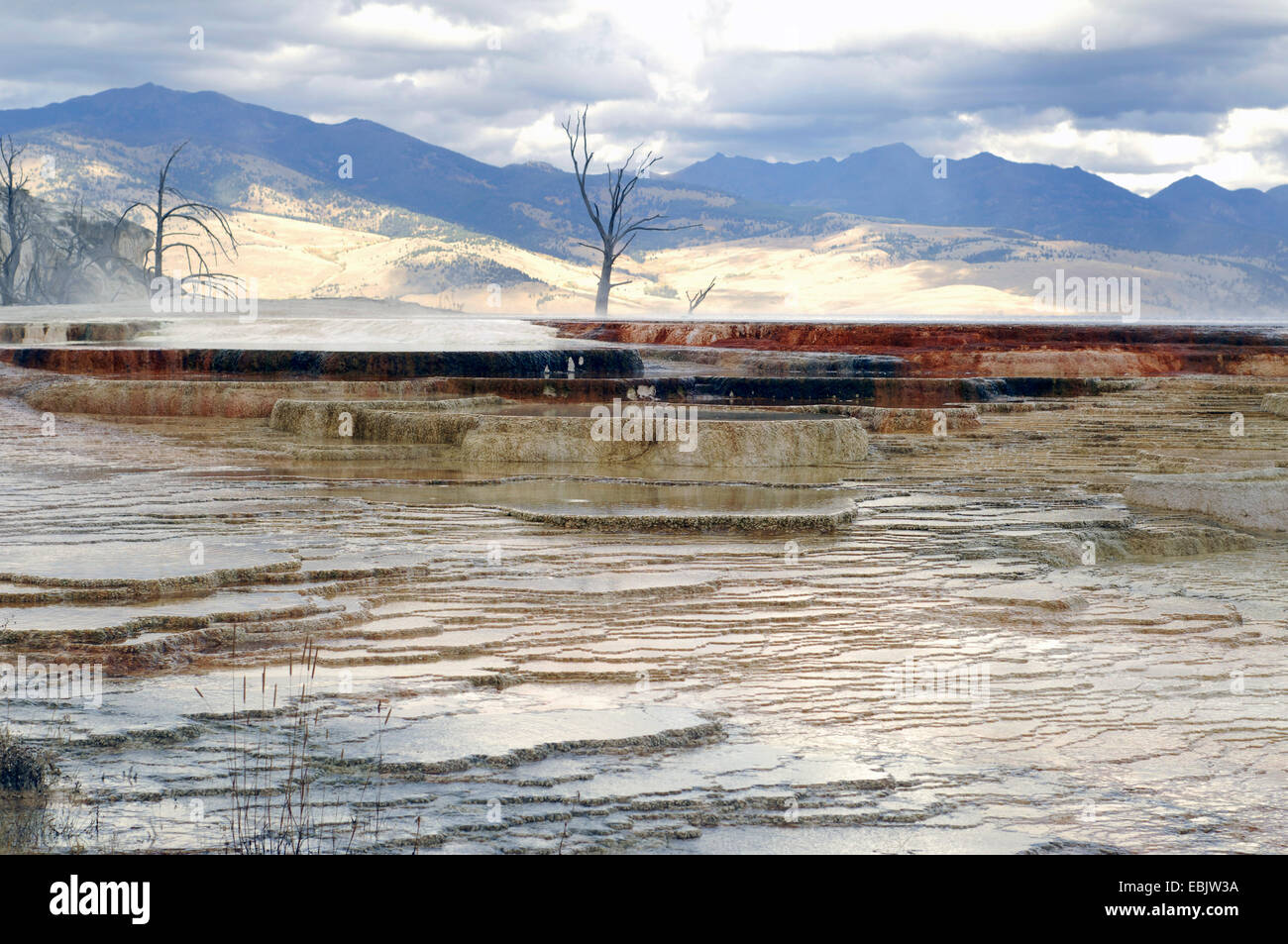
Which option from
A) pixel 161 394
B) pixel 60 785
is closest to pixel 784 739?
pixel 60 785

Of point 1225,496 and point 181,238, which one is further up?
point 181,238

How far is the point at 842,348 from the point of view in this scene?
66.8ft

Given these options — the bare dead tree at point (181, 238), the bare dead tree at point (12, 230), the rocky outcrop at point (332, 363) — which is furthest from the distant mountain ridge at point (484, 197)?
the rocky outcrop at point (332, 363)

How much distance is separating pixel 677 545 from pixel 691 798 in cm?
338

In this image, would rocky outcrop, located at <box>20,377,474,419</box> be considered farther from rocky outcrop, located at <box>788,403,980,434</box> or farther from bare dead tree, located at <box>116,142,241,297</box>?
bare dead tree, located at <box>116,142,241,297</box>

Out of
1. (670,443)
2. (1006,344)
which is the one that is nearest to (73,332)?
(670,443)

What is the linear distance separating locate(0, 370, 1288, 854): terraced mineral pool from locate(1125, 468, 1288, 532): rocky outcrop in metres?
0.24

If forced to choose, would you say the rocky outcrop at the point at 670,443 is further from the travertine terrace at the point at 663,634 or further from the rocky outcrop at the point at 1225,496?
the rocky outcrop at the point at 1225,496

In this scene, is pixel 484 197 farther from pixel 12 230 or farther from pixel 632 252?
pixel 12 230

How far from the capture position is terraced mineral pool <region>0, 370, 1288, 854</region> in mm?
3289

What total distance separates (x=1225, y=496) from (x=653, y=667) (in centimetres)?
475

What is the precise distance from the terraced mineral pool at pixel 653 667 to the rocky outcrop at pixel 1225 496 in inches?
9.5

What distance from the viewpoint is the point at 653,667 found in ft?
15.1
